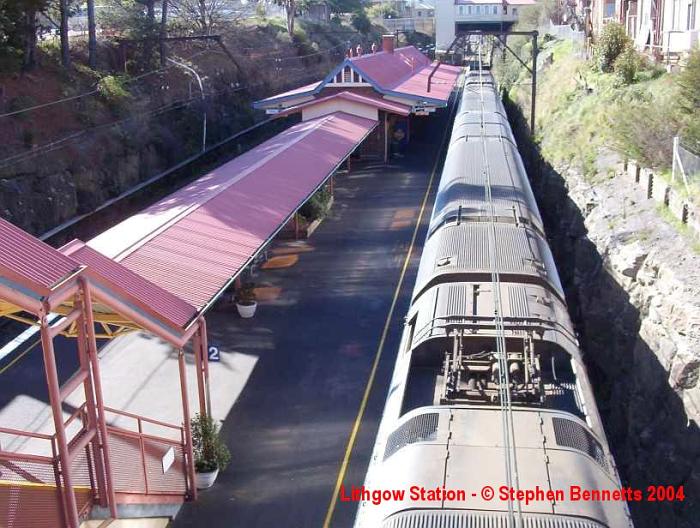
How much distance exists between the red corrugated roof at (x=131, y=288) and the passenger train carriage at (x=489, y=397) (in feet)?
11.2

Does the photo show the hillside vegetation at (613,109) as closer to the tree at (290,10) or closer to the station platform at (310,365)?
the station platform at (310,365)

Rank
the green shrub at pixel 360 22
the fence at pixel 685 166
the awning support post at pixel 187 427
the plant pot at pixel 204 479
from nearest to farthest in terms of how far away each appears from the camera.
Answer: the awning support post at pixel 187 427 < the plant pot at pixel 204 479 < the fence at pixel 685 166 < the green shrub at pixel 360 22

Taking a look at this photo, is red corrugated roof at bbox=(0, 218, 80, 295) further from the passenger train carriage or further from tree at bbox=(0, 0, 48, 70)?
tree at bbox=(0, 0, 48, 70)

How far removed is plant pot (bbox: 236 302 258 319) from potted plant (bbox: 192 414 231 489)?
21.0 ft

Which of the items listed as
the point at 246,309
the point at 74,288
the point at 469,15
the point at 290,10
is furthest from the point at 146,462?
the point at 469,15

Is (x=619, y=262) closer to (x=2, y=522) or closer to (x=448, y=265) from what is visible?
(x=448, y=265)

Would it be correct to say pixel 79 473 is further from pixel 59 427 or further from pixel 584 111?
pixel 584 111

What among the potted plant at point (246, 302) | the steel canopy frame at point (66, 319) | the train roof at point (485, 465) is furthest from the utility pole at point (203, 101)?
the train roof at point (485, 465)

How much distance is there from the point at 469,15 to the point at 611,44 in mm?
69504

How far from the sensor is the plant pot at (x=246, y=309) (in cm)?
1845

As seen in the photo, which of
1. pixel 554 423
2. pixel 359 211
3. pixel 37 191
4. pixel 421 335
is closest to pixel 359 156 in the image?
pixel 359 211

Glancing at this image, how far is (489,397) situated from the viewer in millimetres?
8367

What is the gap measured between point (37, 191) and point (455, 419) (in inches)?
845

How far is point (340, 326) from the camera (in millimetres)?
17938
